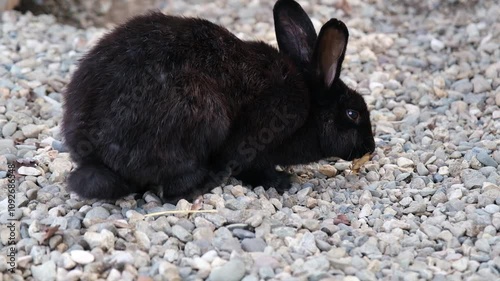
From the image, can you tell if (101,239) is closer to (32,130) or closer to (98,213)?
(98,213)

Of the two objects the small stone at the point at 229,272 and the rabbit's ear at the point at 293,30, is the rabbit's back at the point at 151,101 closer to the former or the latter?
the rabbit's ear at the point at 293,30

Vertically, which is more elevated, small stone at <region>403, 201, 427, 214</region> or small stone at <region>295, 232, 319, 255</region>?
small stone at <region>403, 201, 427, 214</region>

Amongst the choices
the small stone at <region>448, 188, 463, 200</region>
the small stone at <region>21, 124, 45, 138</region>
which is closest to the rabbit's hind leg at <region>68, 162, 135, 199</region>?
the small stone at <region>21, 124, 45, 138</region>

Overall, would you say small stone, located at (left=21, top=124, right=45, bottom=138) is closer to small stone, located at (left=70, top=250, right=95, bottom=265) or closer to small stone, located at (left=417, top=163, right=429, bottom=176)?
small stone, located at (left=70, top=250, right=95, bottom=265)

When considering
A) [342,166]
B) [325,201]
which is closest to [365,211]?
[325,201]

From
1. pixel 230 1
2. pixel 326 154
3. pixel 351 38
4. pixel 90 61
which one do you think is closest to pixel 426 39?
pixel 351 38

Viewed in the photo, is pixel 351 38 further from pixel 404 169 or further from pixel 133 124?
pixel 133 124
